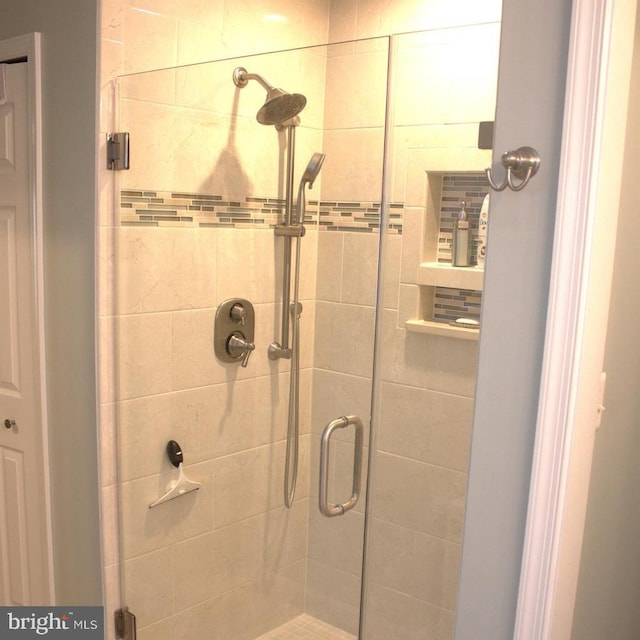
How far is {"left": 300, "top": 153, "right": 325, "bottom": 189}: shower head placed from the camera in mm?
1724

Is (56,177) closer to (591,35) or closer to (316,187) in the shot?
(316,187)

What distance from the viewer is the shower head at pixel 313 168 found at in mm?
1724

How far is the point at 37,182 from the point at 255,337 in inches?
37.1

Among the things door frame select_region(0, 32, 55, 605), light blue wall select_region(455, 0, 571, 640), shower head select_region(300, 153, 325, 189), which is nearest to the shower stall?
shower head select_region(300, 153, 325, 189)

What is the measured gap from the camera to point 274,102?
1785mm

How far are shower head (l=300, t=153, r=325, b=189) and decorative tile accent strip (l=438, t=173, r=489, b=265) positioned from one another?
34 centimetres

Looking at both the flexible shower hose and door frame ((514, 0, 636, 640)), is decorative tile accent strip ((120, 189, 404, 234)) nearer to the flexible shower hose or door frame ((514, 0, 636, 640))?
the flexible shower hose

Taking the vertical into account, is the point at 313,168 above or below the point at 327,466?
above

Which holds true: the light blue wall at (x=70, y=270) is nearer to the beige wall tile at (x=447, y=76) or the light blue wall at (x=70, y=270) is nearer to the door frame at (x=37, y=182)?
the door frame at (x=37, y=182)

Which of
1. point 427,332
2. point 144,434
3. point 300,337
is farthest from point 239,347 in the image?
point 427,332

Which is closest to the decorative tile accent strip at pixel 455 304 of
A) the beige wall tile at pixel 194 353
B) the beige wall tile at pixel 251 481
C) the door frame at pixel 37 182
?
the beige wall tile at pixel 251 481

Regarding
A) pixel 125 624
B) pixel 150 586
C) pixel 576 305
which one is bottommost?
pixel 125 624

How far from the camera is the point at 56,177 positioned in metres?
2.19

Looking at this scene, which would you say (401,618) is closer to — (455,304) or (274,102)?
(455,304)
